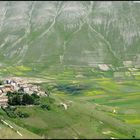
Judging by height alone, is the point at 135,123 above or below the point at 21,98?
below

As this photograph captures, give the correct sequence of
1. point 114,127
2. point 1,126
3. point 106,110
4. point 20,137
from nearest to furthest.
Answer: point 20,137 < point 1,126 < point 114,127 < point 106,110

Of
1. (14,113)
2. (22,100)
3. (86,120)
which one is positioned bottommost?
(86,120)

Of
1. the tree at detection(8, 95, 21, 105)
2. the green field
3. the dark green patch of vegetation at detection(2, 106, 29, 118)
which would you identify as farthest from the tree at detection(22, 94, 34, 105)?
the dark green patch of vegetation at detection(2, 106, 29, 118)

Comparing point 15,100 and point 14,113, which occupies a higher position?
point 15,100

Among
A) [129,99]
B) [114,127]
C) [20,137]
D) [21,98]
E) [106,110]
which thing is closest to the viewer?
[20,137]

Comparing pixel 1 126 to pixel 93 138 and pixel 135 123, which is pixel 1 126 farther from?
pixel 135 123

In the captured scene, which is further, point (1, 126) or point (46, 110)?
point (46, 110)

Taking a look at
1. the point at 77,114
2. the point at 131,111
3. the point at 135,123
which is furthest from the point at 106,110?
the point at 77,114

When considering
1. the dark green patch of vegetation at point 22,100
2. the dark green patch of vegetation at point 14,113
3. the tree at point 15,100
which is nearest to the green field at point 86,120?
the dark green patch of vegetation at point 14,113

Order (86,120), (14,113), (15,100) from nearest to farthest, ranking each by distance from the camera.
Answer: (14,113), (86,120), (15,100)

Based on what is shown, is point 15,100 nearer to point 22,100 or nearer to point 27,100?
point 22,100

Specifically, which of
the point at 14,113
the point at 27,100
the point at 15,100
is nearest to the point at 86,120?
the point at 14,113
